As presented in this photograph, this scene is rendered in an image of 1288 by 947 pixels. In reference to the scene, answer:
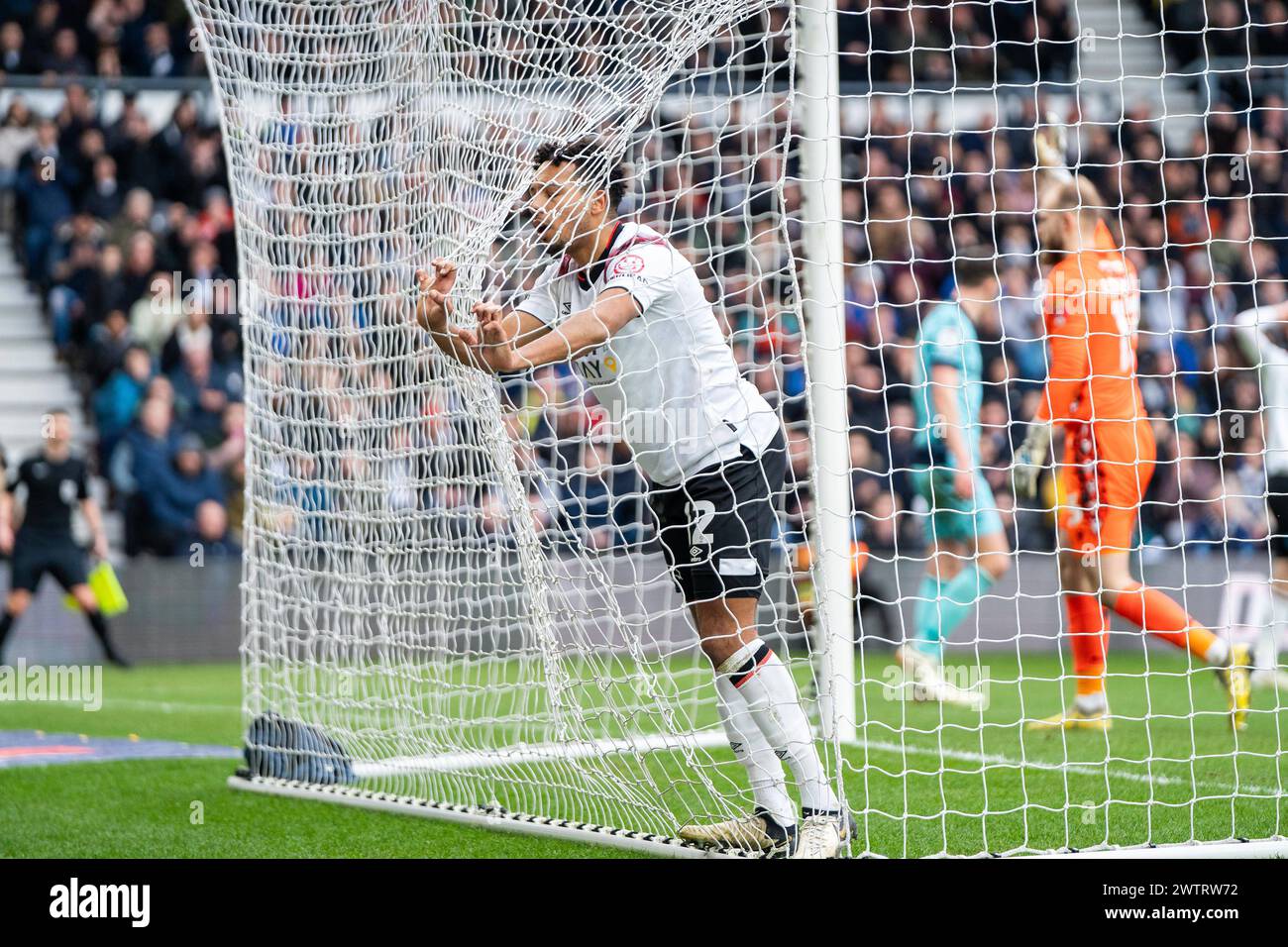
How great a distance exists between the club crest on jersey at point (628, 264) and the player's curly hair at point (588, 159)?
0.39 meters

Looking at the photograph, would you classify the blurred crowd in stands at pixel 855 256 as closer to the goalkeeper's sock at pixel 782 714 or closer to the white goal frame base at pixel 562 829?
the white goal frame base at pixel 562 829

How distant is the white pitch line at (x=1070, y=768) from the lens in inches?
221

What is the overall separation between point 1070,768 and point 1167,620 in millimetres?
997

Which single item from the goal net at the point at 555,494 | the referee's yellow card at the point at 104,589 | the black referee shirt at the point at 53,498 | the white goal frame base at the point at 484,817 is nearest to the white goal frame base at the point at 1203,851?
the goal net at the point at 555,494

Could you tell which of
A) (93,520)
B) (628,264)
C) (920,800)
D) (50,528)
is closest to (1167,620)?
(920,800)

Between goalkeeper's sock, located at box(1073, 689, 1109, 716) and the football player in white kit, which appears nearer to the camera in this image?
the football player in white kit

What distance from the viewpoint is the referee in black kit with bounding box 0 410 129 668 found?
1147cm

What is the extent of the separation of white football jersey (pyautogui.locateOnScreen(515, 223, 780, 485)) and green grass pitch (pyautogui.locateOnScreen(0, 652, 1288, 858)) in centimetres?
96

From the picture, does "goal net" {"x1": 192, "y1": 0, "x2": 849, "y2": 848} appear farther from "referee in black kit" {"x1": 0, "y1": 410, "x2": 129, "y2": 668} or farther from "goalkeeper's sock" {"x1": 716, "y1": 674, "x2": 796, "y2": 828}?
"referee in black kit" {"x1": 0, "y1": 410, "x2": 129, "y2": 668}

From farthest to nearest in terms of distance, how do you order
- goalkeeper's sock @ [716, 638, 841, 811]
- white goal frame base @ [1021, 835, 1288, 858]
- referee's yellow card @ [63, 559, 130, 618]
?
referee's yellow card @ [63, 559, 130, 618] < goalkeeper's sock @ [716, 638, 841, 811] < white goal frame base @ [1021, 835, 1288, 858]

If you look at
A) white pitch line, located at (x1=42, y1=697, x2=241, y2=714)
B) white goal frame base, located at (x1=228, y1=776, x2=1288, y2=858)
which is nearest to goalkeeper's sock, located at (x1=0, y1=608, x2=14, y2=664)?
white pitch line, located at (x1=42, y1=697, x2=241, y2=714)

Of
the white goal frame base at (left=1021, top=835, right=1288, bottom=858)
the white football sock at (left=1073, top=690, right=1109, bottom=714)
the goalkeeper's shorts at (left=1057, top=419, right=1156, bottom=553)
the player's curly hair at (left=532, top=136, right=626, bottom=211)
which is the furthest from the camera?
the white football sock at (left=1073, top=690, right=1109, bottom=714)

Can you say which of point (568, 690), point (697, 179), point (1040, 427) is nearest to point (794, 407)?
point (697, 179)
